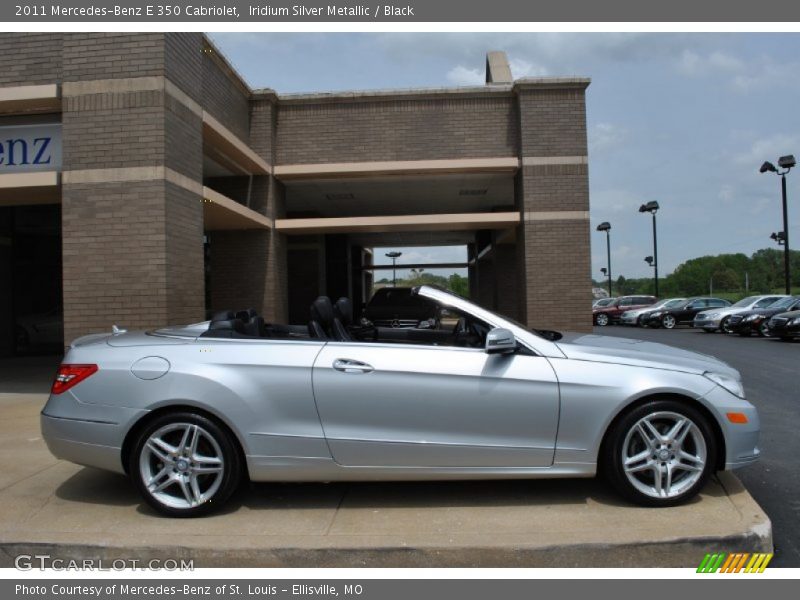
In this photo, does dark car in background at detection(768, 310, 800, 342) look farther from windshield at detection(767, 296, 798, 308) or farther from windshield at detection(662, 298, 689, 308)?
windshield at detection(662, 298, 689, 308)

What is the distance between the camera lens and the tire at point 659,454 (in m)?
3.71

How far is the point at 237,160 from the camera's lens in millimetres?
10836

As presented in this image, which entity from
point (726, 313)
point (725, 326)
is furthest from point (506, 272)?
point (726, 313)

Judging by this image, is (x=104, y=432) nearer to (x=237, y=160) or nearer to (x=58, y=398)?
(x=58, y=398)

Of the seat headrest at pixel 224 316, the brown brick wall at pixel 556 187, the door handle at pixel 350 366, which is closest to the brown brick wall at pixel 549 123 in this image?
the brown brick wall at pixel 556 187

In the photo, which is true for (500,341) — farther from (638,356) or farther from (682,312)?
(682,312)

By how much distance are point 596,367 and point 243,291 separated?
8.78 m

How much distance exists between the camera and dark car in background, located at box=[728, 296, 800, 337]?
19484 mm

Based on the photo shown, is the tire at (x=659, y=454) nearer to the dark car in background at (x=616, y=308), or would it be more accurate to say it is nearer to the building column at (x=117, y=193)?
the building column at (x=117, y=193)

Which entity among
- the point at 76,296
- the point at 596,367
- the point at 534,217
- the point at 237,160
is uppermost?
the point at 237,160

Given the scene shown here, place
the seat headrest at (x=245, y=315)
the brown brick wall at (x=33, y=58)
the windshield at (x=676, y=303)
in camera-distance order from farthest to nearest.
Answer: the windshield at (x=676, y=303) → the brown brick wall at (x=33, y=58) → the seat headrest at (x=245, y=315)

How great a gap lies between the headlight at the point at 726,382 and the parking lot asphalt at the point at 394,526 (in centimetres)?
67

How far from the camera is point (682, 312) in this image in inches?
1048
